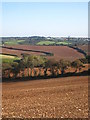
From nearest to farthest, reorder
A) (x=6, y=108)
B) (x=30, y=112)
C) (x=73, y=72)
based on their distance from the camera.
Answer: (x=30, y=112)
(x=6, y=108)
(x=73, y=72)

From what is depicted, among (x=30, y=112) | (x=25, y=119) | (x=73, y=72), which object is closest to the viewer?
(x=25, y=119)

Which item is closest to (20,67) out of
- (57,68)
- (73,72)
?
(57,68)

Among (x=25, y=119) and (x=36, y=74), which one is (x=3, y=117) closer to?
(x=25, y=119)

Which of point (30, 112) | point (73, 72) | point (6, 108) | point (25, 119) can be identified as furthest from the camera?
point (73, 72)

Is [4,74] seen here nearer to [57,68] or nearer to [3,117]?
[57,68]

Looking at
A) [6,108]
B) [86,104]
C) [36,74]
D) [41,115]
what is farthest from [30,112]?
[36,74]

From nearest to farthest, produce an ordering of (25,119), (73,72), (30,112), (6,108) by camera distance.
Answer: (25,119) < (30,112) < (6,108) < (73,72)

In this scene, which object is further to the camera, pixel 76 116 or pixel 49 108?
pixel 49 108

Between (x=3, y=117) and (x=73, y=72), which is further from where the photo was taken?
(x=73, y=72)
